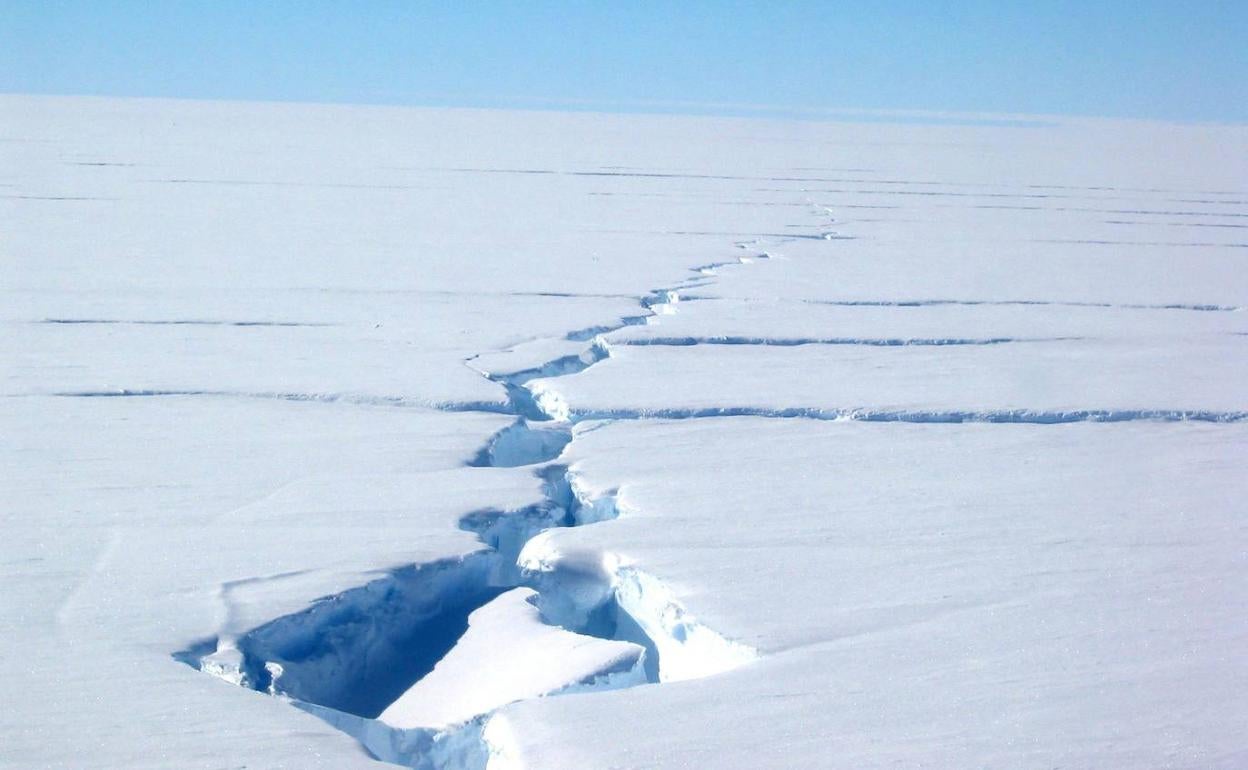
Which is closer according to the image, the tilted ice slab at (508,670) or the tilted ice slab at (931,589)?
the tilted ice slab at (931,589)

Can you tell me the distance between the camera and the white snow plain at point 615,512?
152 cm

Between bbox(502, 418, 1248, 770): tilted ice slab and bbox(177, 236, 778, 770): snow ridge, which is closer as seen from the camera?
bbox(502, 418, 1248, 770): tilted ice slab

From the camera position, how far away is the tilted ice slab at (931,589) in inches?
57.5

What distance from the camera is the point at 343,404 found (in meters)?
2.96

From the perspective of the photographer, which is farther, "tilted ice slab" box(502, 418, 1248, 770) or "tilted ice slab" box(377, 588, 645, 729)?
"tilted ice slab" box(377, 588, 645, 729)

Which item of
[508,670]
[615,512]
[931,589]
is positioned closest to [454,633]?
[508,670]

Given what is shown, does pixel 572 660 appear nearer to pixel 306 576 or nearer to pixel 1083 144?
pixel 306 576

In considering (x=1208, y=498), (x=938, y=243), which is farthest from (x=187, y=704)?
(x=938, y=243)

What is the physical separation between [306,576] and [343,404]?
3.59ft

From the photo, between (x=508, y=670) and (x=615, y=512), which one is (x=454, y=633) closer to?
(x=508, y=670)

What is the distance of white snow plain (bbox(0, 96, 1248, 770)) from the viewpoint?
1.52 metres

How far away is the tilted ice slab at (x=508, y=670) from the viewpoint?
162 cm

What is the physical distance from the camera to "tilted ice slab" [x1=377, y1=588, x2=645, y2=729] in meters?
1.62

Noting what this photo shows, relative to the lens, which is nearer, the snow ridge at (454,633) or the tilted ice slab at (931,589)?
the tilted ice slab at (931,589)
